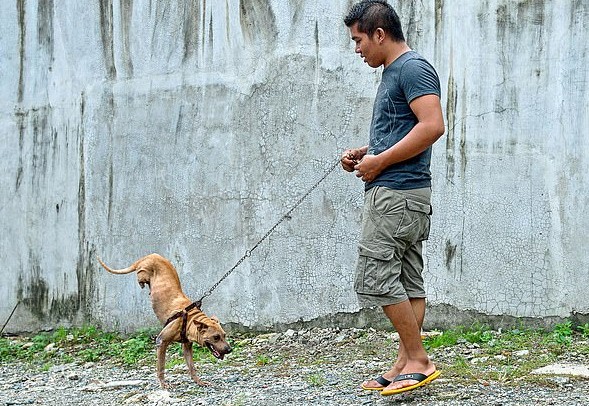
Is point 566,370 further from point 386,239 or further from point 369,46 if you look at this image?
point 369,46

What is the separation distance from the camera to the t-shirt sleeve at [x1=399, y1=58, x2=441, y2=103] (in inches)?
179

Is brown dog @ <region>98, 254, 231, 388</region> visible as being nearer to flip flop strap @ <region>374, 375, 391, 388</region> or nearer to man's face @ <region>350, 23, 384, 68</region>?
flip flop strap @ <region>374, 375, 391, 388</region>

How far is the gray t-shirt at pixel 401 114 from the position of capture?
4.58m

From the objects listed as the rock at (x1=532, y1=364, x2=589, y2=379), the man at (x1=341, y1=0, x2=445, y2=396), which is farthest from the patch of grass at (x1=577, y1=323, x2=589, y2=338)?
the man at (x1=341, y1=0, x2=445, y2=396)

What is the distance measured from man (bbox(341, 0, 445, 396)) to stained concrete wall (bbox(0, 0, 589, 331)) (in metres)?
1.93

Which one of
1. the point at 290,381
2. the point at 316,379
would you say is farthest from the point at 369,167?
the point at 290,381

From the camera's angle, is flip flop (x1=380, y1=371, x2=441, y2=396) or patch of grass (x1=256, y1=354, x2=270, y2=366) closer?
flip flop (x1=380, y1=371, x2=441, y2=396)

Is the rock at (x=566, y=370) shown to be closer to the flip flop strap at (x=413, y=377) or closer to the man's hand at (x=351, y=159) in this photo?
the flip flop strap at (x=413, y=377)

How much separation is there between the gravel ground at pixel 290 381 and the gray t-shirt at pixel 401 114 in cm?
114

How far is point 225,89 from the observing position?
7.38 m

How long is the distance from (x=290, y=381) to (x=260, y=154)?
2126 mm

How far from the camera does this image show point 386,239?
4594mm

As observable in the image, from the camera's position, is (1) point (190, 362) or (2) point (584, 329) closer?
(1) point (190, 362)

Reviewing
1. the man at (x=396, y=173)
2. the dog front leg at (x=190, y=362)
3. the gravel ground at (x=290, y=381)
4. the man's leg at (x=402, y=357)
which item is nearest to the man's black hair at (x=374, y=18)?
the man at (x=396, y=173)
